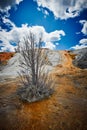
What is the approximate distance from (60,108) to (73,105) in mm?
635

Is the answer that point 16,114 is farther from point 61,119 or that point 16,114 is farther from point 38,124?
point 61,119

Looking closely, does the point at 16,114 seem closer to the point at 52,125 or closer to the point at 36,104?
the point at 36,104

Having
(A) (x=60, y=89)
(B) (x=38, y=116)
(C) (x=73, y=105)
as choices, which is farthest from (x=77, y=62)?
(B) (x=38, y=116)

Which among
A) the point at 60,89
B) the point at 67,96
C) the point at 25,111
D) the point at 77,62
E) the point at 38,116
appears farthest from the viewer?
the point at 77,62

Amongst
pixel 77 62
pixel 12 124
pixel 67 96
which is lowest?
pixel 12 124

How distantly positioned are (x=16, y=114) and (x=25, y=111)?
41 centimetres

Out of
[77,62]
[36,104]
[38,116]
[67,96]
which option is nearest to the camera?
[38,116]

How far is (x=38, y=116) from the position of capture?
20.1 feet

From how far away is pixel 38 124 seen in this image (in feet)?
18.5

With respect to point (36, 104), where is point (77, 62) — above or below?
above

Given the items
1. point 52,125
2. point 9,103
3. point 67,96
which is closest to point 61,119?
point 52,125

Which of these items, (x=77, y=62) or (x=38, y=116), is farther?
(x=77, y=62)

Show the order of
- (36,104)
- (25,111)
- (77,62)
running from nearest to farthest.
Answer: (25,111) < (36,104) < (77,62)

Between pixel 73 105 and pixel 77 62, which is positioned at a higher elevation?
pixel 77 62
